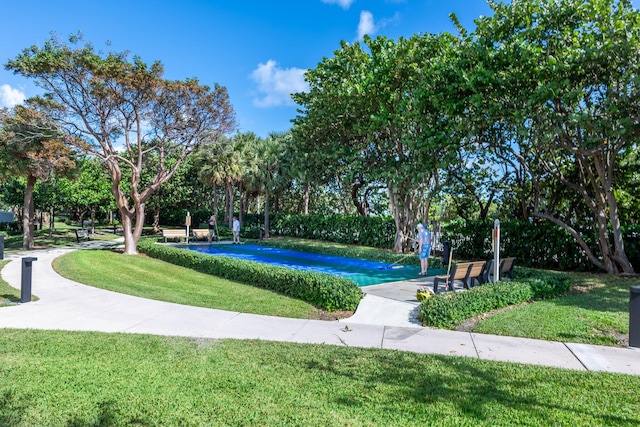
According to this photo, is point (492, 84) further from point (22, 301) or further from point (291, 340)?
point (22, 301)

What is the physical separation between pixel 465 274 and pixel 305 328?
4.62 meters

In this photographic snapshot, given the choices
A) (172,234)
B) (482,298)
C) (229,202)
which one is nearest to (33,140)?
(172,234)

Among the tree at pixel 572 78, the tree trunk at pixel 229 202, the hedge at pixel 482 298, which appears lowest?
the hedge at pixel 482 298

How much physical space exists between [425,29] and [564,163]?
800 cm

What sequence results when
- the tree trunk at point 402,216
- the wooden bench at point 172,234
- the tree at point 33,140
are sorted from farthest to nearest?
1. the wooden bench at point 172,234
2. the tree trunk at point 402,216
3. the tree at point 33,140

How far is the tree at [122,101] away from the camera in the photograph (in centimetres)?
1525

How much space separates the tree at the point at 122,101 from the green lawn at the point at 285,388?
1335 centimetres

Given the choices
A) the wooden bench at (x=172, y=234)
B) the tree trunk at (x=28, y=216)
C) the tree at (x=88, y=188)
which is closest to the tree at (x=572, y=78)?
the wooden bench at (x=172, y=234)

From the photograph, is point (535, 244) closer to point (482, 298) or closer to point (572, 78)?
point (572, 78)

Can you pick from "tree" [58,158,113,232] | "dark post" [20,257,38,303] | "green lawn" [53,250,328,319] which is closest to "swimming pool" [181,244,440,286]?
"green lawn" [53,250,328,319]

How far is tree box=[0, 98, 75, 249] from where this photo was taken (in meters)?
15.9

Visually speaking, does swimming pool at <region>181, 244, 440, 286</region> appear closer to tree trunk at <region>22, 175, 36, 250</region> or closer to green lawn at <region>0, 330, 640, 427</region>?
green lawn at <region>0, 330, 640, 427</region>

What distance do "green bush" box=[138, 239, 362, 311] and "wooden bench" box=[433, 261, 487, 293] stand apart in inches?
86.4

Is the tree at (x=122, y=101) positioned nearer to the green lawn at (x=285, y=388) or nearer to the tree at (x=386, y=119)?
the tree at (x=386, y=119)
